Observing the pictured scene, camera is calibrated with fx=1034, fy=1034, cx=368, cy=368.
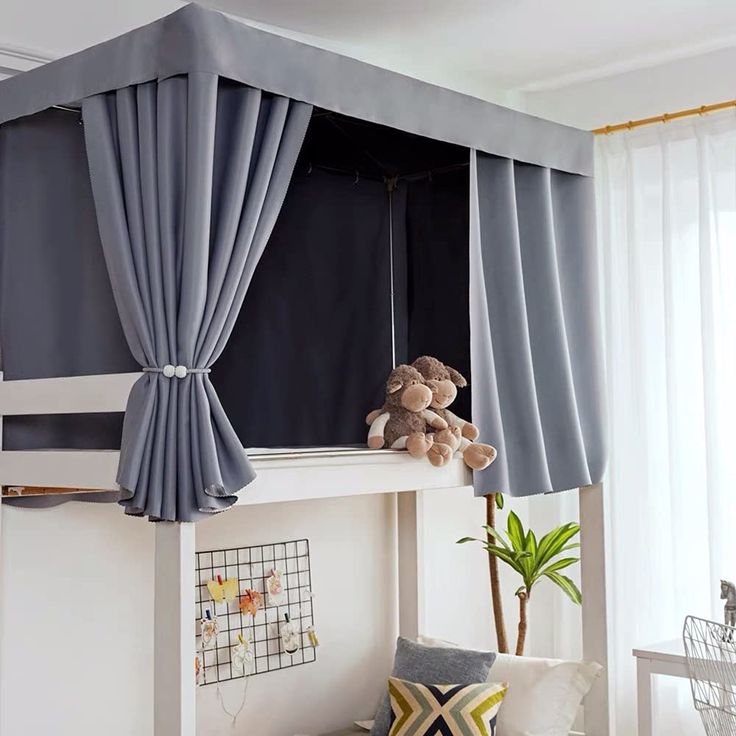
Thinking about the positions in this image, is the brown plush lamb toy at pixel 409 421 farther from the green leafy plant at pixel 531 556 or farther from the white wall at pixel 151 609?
the green leafy plant at pixel 531 556

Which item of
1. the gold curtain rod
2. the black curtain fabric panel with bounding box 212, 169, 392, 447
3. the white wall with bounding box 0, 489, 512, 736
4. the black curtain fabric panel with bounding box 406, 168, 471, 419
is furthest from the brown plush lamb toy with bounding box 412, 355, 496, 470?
the gold curtain rod

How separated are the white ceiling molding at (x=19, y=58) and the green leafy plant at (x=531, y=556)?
80.0 inches

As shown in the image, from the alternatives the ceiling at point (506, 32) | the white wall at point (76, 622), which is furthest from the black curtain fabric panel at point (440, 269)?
the white wall at point (76, 622)

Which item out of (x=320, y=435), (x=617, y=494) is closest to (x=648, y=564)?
(x=617, y=494)

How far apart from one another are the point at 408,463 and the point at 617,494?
1.27 m

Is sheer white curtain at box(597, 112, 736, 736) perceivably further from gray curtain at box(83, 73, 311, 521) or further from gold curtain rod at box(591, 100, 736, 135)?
gray curtain at box(83, 73, 311, 521)

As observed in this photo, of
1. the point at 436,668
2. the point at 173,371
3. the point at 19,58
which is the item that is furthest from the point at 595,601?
the point at 19,58

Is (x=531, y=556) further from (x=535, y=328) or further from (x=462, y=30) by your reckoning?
(x=462, y=30)

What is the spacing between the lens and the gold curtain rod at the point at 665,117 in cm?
339

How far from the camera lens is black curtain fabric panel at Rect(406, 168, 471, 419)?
10.5 feet

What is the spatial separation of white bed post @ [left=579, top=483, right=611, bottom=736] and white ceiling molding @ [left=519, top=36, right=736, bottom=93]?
153 cm

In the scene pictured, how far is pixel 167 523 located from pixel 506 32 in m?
2.11

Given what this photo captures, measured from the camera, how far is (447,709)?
9.31 ft

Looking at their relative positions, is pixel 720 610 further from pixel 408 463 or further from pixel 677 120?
pixel 677 120
